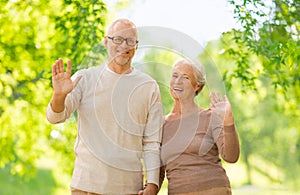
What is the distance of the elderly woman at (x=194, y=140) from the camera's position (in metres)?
2.81

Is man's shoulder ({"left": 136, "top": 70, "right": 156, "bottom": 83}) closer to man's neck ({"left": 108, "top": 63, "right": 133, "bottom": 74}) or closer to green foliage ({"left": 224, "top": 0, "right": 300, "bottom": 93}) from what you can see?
man's neck ({"left": 108, "top": 63, "right": 133, "bottom": 74})

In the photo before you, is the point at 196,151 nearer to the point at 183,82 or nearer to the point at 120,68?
the point at 183,82

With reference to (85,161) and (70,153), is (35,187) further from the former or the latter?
(85,161)

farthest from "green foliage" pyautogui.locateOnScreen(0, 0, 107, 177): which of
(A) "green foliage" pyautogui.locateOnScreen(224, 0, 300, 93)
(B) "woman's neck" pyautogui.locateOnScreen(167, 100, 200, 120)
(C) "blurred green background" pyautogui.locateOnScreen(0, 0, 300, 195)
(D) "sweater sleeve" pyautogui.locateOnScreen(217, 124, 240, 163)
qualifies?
(D) "sweater sleeve" pyautogui.locateOnScreen(217, 124, 240, 163)

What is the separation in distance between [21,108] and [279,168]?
12089 mm

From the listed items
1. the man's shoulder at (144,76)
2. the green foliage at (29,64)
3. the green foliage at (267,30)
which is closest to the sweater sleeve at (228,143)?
the man's shoulder at (144,76)

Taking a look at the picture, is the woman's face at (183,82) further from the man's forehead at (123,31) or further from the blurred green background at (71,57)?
the man's forehead at (123,31)

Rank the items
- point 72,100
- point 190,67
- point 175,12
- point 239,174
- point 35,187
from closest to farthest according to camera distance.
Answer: point 72,100
point 190,67
point 175,12
point 35,187
point 239,174

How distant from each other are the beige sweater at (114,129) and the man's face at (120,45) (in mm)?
68

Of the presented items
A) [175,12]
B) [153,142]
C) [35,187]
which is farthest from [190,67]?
[35,187]

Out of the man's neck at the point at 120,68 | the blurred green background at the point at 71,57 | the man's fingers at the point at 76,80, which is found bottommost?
the man's fingers at the point at 76,80

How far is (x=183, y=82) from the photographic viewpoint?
287cm

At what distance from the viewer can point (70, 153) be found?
6289 millimetres

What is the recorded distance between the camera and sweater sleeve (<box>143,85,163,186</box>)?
2781 millimetres
